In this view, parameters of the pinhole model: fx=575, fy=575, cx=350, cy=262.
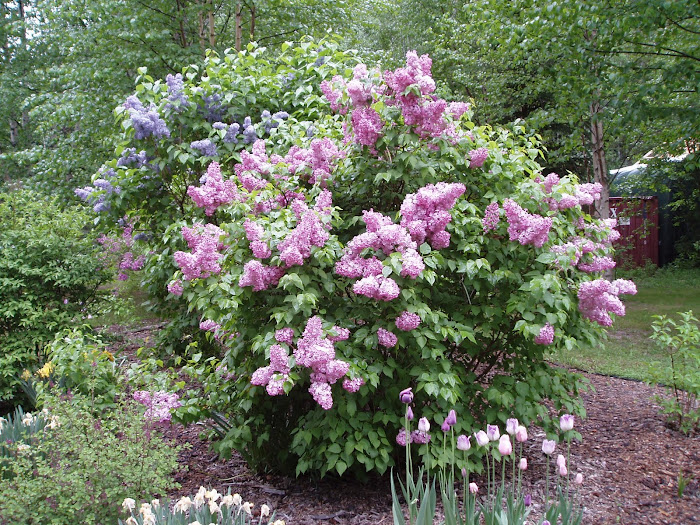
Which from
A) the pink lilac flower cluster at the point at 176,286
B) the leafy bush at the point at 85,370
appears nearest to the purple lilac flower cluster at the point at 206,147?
the pink lilac flower cluster at the point at 176,286

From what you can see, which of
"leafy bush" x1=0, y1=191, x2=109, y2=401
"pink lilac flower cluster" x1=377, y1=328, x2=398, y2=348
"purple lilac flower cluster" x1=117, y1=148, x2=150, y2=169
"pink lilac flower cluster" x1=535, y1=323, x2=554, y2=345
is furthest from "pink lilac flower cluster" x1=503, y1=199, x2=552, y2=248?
"leafy bush" x1=0, y1=191, x2=109, y2=401

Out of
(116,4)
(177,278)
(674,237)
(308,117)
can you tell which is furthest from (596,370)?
(674,237)

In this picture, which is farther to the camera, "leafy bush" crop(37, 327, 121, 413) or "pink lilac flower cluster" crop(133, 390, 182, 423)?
"leafy bush" crop(37, 327, 121, 413)

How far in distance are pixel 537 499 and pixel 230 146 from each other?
3208 millimetres

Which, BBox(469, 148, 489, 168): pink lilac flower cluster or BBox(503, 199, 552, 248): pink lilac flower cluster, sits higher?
BBox(469, 148, 489, 168): pink lilac flower cluster

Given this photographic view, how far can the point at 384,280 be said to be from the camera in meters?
2.66

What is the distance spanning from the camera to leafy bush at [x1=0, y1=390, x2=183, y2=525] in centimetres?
250

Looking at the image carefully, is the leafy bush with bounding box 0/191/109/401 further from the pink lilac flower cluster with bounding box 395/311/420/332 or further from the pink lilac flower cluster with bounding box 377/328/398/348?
the pink lilac flower cluster with bounding box 395/311/420/332

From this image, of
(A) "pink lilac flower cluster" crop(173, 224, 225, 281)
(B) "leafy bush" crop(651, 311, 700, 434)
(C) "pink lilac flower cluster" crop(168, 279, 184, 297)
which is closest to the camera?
(A) "pink lilac flower cluster" crop(173, 224, 225, 281)

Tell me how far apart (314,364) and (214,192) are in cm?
133

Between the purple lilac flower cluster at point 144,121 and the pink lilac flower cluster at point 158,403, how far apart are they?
204cm

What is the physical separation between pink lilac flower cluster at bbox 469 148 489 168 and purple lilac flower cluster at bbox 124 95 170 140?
245 cm

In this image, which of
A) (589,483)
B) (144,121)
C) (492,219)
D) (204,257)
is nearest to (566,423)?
(492,219)

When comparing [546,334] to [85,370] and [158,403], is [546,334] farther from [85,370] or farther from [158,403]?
[85,370]
